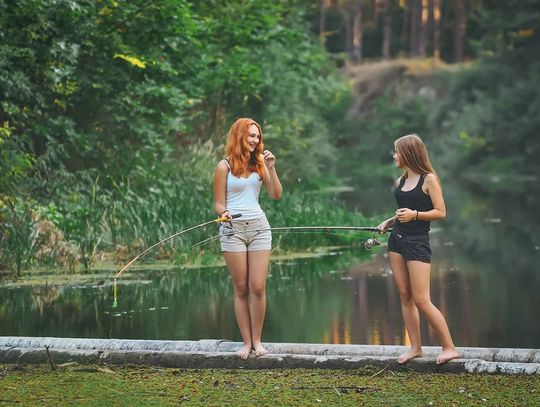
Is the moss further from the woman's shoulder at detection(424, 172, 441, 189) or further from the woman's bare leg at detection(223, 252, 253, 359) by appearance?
the woman's shoulder at detection(424, 172, 441, 189)

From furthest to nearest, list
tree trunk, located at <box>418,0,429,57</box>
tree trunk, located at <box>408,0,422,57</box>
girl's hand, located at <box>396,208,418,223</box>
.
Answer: tree trunk, located at <box>408,0,422,57</box> → tree trunk, located at <box>418,0,429,57</box> → girl's hand, located at <box>396,208,418,223</box>

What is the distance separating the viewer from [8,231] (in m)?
16.5

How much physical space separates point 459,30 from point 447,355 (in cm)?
7302

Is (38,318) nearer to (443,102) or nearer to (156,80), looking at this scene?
(156,80)

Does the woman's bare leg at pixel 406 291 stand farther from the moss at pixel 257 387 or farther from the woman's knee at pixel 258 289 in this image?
the woman's knee at pixel 258 289

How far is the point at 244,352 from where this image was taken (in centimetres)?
909

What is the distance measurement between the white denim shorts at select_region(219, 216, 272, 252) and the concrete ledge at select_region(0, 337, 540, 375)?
0.69 metres

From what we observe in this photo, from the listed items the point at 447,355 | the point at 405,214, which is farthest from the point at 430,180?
the point at 447,355

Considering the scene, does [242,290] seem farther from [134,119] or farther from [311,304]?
[134,119]

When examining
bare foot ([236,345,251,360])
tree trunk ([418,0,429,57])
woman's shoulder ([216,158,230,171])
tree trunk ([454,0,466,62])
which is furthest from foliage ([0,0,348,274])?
tree trunk ([418,0,429,57])

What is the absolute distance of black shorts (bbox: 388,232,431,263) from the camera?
29.5 feet

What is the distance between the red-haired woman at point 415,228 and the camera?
8.94 metres

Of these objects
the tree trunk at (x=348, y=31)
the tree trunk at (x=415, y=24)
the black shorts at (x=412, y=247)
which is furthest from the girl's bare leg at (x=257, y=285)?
the tree trunk at (x=348, y=31)

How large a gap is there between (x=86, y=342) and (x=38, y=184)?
10521 millimetres
